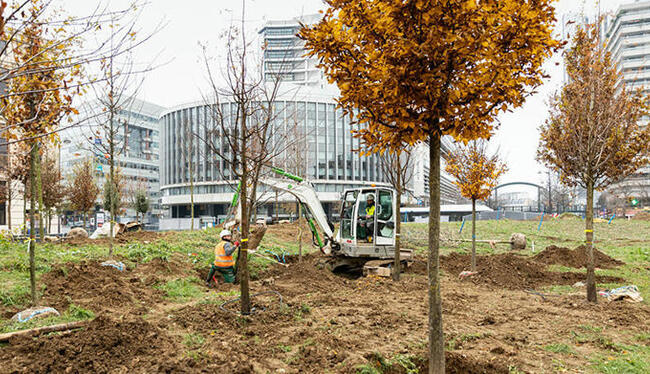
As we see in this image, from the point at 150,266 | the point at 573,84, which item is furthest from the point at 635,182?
the point at 150,266

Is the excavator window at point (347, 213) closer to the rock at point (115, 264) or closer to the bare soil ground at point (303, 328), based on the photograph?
the bare soil ground at point (303, 328)

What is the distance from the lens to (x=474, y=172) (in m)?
12.2

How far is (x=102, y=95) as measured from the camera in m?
10.5

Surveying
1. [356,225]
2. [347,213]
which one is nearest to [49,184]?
[347,213]

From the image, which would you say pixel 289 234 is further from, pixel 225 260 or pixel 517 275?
pixel 517 275

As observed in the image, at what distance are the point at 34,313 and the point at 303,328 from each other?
13.8 feet

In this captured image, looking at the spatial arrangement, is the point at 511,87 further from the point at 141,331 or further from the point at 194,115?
the point at 194,115

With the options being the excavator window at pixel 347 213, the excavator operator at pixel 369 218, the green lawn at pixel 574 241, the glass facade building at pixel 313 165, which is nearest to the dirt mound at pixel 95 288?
the excavator window at pixel 347 213

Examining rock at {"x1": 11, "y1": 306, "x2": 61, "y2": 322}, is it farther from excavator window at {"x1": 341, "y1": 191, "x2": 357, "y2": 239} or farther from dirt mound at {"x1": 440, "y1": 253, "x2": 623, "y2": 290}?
dirt mound at {"x1": 440, "y1": 253, "x2": 623, "y2": 290}

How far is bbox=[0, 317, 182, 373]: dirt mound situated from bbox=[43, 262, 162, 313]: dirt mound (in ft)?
7.39

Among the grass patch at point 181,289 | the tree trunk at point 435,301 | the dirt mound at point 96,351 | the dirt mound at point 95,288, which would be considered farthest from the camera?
the grass patch at point 181,289

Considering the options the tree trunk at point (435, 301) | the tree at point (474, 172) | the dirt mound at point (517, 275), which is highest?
the tree at point (474, 172)

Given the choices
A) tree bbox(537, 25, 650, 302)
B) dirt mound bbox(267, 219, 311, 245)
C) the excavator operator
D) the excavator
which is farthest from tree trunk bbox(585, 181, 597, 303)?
dirt mound bbox(267, 219, 311, 245)

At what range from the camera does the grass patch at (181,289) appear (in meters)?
8.73
